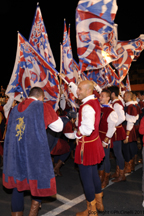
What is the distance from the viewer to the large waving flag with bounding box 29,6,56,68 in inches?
187

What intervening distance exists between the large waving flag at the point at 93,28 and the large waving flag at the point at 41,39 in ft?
3.22

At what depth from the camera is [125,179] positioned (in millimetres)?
4336

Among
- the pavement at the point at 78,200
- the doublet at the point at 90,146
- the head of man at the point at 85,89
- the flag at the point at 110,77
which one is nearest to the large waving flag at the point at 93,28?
the head of man at the point at 85,89

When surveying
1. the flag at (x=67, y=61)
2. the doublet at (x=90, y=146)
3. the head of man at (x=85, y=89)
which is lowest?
the doublet at (x=90, y=146)

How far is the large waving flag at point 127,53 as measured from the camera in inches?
268

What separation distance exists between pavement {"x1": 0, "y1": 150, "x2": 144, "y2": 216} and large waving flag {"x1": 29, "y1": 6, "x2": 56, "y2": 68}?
2.80m

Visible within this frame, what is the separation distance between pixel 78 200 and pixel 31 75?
9.04 feet

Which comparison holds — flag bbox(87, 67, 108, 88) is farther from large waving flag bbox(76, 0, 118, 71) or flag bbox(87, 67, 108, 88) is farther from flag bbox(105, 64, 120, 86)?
large waving flag bbox(76, 0, 118, 71)

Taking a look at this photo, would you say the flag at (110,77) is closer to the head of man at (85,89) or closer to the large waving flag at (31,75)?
the large waving flag at (31,75)

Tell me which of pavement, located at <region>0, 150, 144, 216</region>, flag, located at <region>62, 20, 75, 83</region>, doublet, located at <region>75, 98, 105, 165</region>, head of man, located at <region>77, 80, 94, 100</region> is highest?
flag, located at <region>62, 20, 75, 83</region>

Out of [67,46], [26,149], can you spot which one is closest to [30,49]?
[67,46]

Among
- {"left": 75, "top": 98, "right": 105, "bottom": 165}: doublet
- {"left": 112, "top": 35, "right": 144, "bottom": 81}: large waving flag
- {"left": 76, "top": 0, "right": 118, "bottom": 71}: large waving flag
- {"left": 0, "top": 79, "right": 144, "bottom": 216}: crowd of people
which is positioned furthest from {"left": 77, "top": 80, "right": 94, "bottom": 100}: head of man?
{"left": 112, "top": 35, "right": 144, "bottom": 81}: large waving flag

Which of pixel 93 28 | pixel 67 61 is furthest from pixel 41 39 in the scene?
pixel 93 28

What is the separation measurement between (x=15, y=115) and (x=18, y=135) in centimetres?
27
